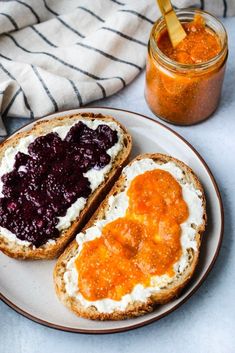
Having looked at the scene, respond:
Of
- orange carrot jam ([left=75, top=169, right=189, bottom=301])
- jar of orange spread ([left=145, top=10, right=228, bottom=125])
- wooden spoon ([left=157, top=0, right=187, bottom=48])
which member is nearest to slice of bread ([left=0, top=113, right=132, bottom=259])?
orange carrot jam ([left=75, top=169, right=189, bottom=301])

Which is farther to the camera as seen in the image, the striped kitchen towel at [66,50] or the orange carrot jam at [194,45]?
the striped kitchen towel at [66,50]

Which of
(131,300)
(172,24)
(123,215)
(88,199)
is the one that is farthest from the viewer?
(172,24)

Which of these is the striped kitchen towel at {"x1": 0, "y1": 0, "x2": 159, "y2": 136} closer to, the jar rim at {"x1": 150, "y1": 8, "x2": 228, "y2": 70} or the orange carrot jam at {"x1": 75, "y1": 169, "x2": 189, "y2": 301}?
the jar rim at {"x1": 150, "y1": 8, "x2": 228, "y2": 70}

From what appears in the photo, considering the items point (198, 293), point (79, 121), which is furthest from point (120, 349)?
point (79, 121)

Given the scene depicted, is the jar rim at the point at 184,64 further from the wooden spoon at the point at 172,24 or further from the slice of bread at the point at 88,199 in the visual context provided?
the slice of bread at the point at 88,199

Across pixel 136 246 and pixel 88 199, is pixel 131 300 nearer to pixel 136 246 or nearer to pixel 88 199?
pixel 136 246

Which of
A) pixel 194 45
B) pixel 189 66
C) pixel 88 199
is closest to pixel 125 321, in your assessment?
pixel 88 199

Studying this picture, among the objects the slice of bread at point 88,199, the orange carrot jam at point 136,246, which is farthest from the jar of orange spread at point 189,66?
the orange carrot jam at point 136,246
